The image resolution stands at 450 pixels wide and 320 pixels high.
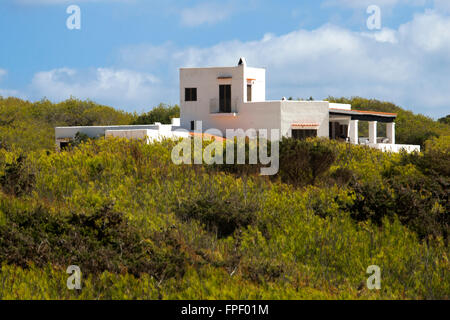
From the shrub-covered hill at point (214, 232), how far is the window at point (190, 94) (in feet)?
77.0

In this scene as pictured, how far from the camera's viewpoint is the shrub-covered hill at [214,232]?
885 centimetres

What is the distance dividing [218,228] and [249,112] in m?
26.7

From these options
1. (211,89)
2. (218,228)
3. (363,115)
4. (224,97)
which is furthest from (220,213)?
(211,89)

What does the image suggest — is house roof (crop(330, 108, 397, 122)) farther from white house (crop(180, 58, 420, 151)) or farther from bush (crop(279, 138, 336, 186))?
bush (crop(279, 138, 336, 186))

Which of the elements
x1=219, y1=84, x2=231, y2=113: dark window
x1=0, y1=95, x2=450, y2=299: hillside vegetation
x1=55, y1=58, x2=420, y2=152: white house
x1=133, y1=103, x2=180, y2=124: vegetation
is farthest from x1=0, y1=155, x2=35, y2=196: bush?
x1=133, y1=103, x2=180, y2=124: vegetation

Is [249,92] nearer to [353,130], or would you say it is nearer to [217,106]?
[217,106]

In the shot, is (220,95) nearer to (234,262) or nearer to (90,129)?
(90,129)

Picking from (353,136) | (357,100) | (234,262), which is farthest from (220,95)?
(357,100)

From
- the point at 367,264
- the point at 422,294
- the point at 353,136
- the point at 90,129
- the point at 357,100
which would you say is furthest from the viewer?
the point at 357,100

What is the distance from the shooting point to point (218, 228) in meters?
12.1

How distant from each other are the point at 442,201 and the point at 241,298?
20.7 ft

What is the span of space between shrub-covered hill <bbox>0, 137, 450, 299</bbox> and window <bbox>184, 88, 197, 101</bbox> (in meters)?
23.5

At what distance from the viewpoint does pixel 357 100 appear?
72375 millimetres

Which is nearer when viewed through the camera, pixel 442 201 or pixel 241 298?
pixel 241 298
